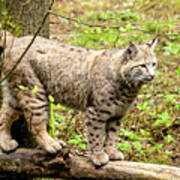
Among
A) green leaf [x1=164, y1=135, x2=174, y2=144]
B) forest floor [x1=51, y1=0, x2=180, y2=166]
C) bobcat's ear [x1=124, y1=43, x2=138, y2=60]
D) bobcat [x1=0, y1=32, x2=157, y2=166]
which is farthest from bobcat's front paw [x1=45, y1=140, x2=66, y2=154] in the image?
green leaf [x1=164, y1=135, x2=174, y2=144]

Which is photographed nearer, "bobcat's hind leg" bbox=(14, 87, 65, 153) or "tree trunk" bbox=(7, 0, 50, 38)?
"bobcat's hind leg" bbox=(14, 87, 65, 153)

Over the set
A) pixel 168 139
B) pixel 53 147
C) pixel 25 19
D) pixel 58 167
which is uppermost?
pixel 25 19

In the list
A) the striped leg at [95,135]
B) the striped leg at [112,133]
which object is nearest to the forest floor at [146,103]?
the striped leg at [112,133]

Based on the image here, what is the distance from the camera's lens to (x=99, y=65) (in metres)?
4.22

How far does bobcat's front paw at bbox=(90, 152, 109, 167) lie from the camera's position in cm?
408

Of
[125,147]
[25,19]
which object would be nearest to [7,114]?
[25,19]

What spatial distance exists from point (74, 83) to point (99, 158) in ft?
3.23

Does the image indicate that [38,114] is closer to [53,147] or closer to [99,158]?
[53,147]

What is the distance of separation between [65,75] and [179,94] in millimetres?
3822

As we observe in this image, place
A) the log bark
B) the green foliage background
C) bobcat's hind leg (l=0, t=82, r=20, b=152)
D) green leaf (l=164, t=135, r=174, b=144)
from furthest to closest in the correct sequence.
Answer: green leaf (l=164, t=135, r=174, b=144) → the green foliage background → bobcat's hind leg (l=0, t=82, r=20, b=152) → the log bark

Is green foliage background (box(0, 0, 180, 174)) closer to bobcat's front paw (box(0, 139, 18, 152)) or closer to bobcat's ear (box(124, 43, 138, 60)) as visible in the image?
bobcat's ear (box(124, 43, 138, 60))

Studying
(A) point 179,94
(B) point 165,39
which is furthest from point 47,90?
(B) point 165,39

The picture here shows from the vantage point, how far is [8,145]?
421 cm

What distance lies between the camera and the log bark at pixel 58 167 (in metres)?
4.01
